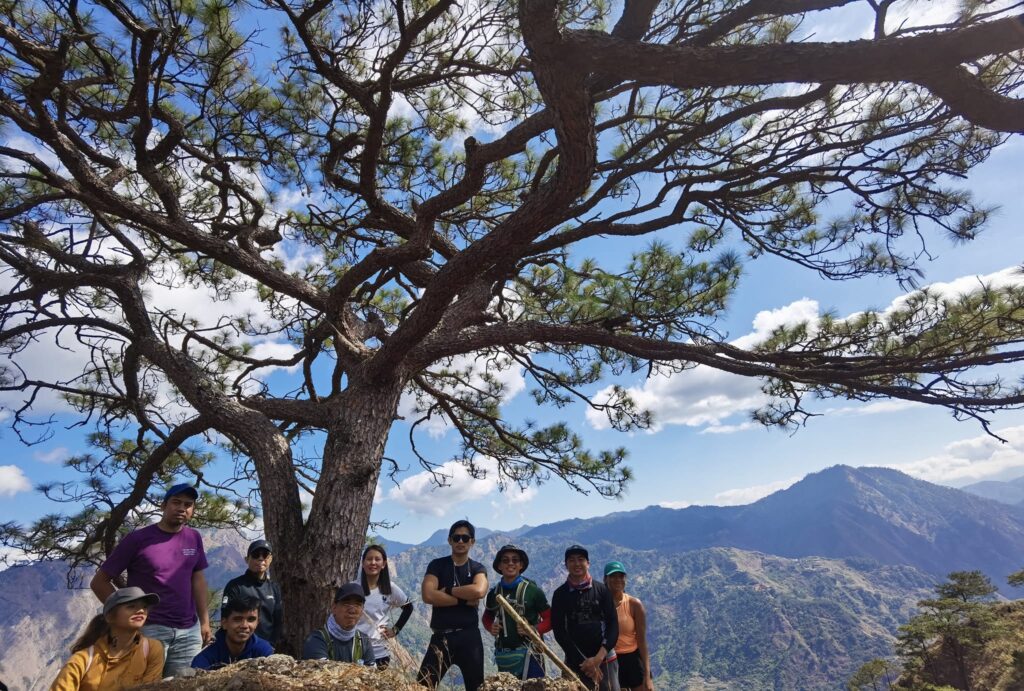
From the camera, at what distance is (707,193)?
3762 mm

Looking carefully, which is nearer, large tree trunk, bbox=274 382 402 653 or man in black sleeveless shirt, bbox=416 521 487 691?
man in black sleeveless shirt, bbox=416 521 487 691

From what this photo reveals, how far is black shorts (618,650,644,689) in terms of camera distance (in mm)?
3014

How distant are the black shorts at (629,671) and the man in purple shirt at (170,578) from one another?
2205 millimetres

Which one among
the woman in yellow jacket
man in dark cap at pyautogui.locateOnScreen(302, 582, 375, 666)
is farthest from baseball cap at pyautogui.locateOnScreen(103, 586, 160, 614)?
man in dark cap at pyautogui.locateOnScreen(302, 582, 375, 666)

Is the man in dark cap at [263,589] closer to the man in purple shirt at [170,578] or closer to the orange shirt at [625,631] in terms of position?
the man in purple shirt at [170,578]

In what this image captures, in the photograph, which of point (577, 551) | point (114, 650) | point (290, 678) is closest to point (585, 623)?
point (577, 551)

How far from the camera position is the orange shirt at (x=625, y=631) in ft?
10.1

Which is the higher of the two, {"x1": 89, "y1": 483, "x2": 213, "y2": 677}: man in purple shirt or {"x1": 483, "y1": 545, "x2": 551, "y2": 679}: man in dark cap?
{"x1": 89, "y1": 483, "x2": 213, "y2": 677}: man in purple shirt

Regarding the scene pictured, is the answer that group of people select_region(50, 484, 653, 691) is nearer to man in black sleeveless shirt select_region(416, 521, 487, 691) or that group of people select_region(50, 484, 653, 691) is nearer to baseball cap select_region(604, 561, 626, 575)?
man in black sleeveless shirt select_region(416, 521, 487, 691)

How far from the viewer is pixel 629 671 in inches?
119

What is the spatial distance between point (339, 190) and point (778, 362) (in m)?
3.62

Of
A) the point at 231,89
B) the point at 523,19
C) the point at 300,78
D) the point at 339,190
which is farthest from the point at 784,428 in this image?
the point at 231,89

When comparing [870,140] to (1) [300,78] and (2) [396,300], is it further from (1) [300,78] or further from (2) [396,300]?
(2) [396,300]

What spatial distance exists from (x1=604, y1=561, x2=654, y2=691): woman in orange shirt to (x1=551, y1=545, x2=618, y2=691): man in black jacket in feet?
0.34
